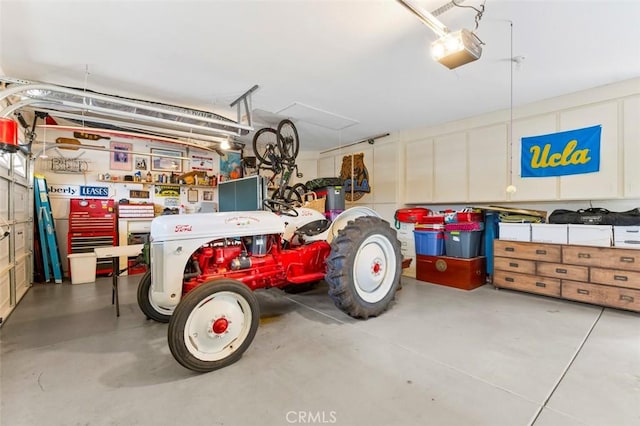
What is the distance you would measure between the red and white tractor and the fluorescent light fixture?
1.63m

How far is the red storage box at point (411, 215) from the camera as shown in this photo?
4875 millimetres

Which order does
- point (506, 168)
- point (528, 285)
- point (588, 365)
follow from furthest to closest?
point (506, 168), point (528, 285), point (588, 365)

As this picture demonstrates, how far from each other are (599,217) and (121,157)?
24.8 feet

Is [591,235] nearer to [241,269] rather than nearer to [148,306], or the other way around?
[241,269]

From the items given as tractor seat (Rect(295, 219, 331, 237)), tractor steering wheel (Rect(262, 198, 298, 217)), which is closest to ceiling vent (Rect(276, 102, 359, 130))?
tractor steering wheel (Rect(262, 198, 298, 217))

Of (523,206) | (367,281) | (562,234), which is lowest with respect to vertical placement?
(367,281)

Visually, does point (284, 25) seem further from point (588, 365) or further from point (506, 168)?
point (506, 168)

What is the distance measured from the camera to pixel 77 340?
7.81 feet

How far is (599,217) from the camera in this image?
10.5 ft

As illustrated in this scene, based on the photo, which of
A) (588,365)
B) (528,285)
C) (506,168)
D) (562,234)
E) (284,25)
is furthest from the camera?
(506,168)

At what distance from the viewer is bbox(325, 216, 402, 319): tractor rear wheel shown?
2.67 meters

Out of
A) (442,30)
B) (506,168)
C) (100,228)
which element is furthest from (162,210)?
(506,168)

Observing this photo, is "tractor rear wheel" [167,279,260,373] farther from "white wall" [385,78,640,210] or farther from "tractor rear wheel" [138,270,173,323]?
"white wall" [385,78,640,210]

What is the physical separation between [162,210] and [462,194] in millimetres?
5834
